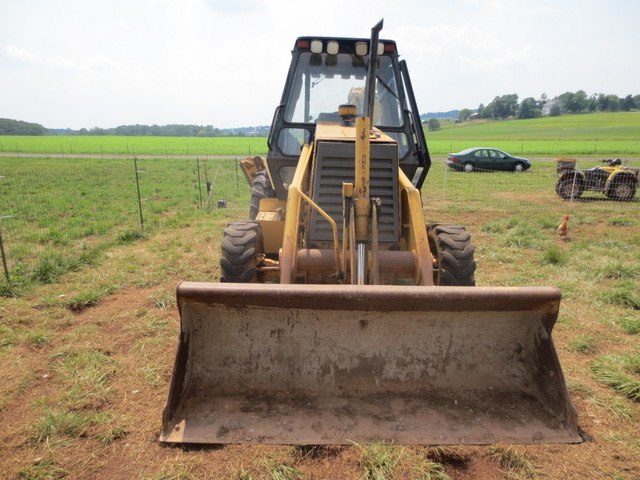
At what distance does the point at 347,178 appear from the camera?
4289 millimetres

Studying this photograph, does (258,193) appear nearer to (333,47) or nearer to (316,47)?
(316,47)

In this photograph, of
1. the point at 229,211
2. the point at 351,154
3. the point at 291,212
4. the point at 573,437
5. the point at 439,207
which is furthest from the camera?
the point at 439,207

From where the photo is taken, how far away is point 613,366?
3.90m

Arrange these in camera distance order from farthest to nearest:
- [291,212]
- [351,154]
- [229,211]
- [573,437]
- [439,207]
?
1. [439,207]
2. [229,211]
3. [351,154]
4. [291,212]
5. [573,437]

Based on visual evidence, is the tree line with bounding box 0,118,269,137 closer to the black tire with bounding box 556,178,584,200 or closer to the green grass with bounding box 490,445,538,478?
the black tire with bounding box 556,178,584,200

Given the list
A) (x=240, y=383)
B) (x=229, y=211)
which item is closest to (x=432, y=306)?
(x=240, y=383)

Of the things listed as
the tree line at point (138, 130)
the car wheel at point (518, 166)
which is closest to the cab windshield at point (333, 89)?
the car wheel at point (518, 166)

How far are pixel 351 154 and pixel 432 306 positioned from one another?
6.09 ft

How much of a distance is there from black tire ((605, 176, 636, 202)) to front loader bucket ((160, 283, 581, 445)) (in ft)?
47.7

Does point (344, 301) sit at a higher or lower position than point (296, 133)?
lower

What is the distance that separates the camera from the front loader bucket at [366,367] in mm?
2910

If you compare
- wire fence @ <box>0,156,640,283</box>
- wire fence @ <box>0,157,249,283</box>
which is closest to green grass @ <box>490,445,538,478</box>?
wire fence @ <box>0,156,640,283</box>

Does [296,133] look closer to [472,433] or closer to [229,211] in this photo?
[472,433]

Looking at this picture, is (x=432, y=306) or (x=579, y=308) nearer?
(x=432, y=306)
